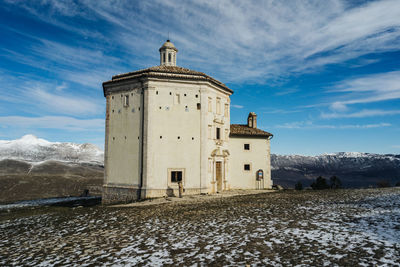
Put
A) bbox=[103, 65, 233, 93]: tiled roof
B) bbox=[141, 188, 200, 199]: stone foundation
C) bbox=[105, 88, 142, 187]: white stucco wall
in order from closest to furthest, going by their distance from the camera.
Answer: bbox=[141, 188, 200, 199]: stone foundation < bbox=[103, 65, 233, 93]: tiled roof < bbox=[105, 88, 142, 187]: white stucco wall

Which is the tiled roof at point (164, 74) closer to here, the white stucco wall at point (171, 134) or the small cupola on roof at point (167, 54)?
the white stucco wall at point (171, 134)

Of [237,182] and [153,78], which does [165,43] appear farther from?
[237,182]

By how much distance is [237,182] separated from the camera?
3034 cm

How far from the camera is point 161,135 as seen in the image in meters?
24.4

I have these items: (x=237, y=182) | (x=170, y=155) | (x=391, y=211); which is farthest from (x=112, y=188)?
(x=391, y=211)

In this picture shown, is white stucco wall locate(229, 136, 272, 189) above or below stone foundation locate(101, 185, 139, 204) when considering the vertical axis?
above

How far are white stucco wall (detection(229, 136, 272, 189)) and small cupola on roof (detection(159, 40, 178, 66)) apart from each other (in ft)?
38.7

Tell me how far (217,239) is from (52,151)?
135342mm

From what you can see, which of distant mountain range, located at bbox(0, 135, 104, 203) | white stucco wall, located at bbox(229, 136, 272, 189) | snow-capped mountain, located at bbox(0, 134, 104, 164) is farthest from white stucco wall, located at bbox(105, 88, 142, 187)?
snow-capped mountain, located at bbox(0, 134, 104, 164)

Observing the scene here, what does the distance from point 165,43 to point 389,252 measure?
1143 inches

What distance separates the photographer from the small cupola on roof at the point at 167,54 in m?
30.1

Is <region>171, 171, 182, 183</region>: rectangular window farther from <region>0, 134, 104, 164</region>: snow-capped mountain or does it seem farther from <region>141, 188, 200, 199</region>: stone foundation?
<region>0, 134, 104, 164</region>: snow-capped mountain

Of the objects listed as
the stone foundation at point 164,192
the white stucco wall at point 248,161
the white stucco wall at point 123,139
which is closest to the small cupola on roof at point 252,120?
the white stucco wall at point 248,161

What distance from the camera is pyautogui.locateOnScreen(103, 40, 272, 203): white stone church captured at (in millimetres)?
24062
